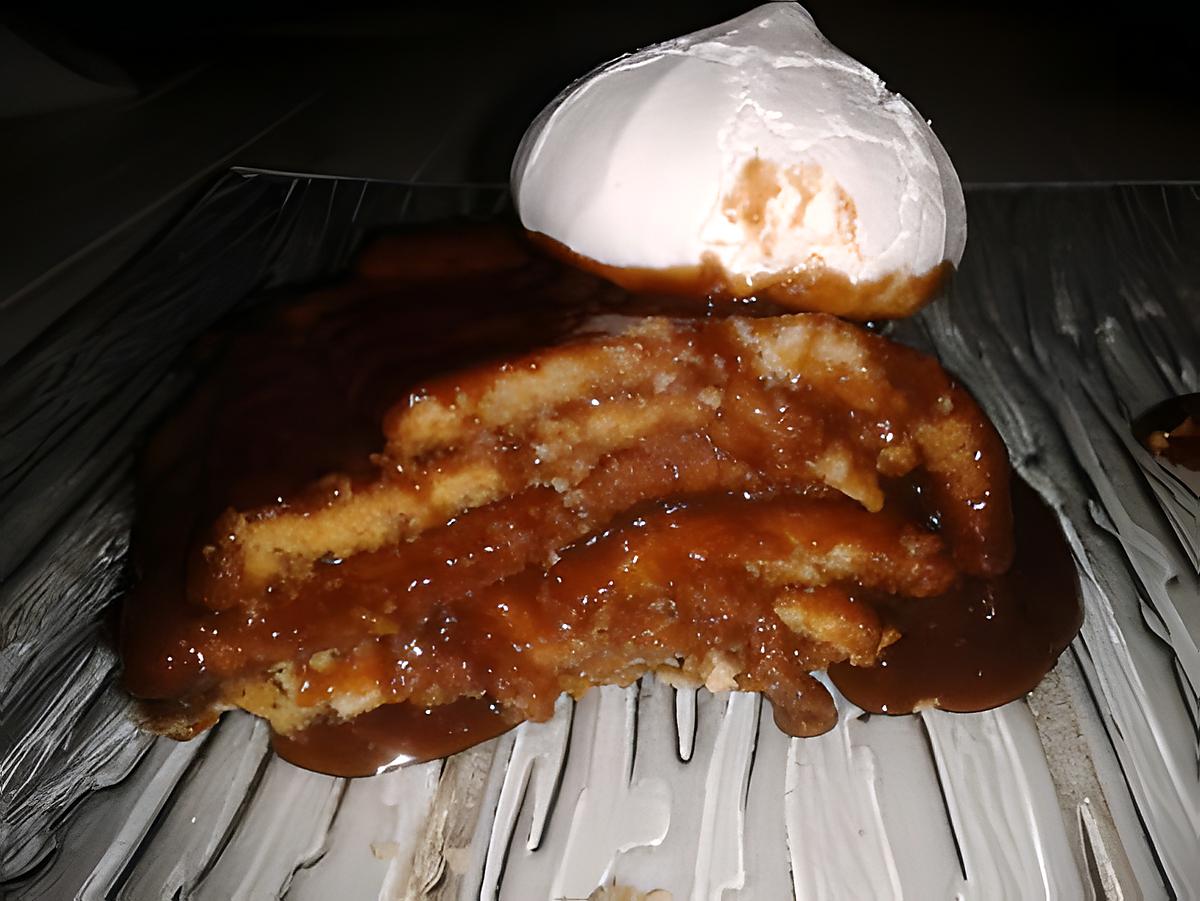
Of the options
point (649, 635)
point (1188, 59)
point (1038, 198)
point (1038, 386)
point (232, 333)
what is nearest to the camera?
point (649, 635)

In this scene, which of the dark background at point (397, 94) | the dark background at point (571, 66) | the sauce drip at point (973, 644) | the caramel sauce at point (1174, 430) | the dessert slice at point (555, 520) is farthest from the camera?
the dark background at point (571, 66)

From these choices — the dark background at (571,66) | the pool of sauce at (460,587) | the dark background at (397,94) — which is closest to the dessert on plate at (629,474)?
the pool of sauce at (460,587)

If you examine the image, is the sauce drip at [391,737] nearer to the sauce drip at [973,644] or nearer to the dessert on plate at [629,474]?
the dessert on plate at [629,474]

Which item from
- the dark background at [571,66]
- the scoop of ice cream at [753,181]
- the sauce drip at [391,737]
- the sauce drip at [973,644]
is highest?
the scoop of ice cream at [753,181]

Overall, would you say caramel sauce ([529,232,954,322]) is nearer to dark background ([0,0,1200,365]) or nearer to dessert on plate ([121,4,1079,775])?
dessert on plate ([121,4,1079,775])

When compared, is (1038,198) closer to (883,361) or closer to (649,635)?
(883,361)

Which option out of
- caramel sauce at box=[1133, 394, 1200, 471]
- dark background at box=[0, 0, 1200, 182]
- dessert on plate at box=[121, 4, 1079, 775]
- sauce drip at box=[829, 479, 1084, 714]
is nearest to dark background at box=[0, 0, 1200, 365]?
dark background at box=[0, 0, 1200, 182]

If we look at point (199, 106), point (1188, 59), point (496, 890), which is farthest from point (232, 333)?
point (1188, 59)
